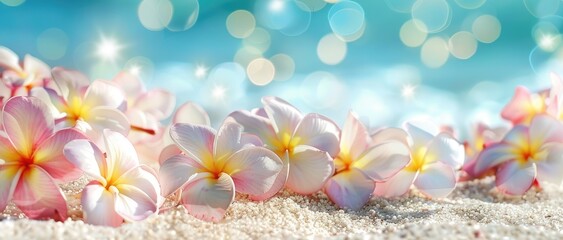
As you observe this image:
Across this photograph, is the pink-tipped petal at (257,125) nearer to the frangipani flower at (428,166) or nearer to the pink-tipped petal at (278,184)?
the pink-tipped petal at (278,184)

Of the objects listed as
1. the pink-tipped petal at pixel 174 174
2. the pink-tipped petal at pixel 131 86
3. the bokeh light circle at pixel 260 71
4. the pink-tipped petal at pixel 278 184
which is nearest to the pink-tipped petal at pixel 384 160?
the pink-tipped petal at pixel 278 184

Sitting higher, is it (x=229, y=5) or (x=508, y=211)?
(x=229, y=5)

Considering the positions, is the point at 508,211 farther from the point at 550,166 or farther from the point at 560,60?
the point at 560,60

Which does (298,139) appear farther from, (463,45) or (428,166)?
(463,45)

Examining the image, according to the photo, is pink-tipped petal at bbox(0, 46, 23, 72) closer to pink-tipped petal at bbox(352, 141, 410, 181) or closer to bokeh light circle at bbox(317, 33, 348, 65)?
pink-tipped petal at bbox(352, 141, 410, 181)

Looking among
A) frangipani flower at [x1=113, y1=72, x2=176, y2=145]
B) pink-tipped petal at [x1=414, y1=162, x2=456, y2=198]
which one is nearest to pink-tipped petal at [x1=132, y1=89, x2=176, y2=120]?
frangipani flower at [x1=113, y1=72, x2=176, y2=145]

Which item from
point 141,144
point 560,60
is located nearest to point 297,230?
point 141,144

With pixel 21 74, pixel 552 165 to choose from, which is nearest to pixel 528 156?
pixel 552 165

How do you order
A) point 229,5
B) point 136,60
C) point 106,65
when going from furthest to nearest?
point 229,5 → point 136,60 → point 106,65
